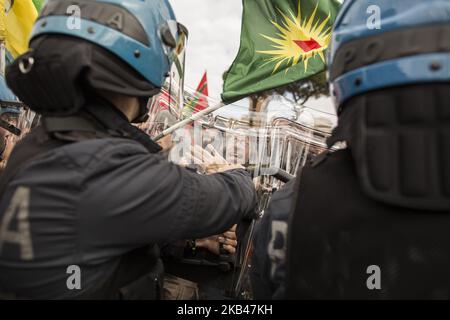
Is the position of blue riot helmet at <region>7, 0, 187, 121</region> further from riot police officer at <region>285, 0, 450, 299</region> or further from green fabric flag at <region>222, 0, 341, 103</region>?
green fabric flag at <region>222, 0, 341, 103</region>

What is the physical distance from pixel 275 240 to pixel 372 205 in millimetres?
403

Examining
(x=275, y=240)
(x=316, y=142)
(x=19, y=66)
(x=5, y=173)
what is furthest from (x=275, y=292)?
(x=316, y=142)

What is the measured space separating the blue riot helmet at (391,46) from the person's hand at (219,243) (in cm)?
142

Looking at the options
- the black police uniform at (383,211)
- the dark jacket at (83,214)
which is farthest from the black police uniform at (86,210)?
the black police uniform at (383,211)

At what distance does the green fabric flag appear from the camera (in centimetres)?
342

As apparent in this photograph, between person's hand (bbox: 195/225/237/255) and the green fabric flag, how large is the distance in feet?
5.20

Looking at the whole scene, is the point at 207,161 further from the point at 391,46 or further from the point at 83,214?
the point at 391,46

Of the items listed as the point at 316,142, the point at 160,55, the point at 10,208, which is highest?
the point at 160,55

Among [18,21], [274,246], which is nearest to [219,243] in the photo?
[274,246]

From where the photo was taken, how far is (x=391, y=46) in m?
1.11

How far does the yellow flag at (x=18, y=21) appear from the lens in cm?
452

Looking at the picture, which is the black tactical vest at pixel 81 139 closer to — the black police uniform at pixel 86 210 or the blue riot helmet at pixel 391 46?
the black police uniform at pixel 86 210

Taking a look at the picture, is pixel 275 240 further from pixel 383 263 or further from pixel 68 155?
pixel 68 155

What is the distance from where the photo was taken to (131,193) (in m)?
1.32
